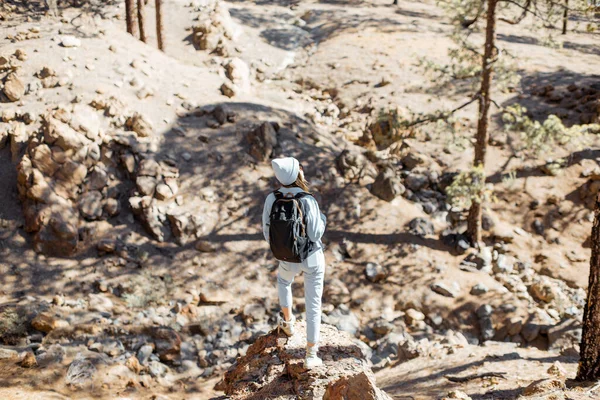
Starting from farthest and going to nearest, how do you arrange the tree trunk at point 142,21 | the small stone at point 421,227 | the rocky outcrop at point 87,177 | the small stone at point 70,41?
the tree trunk at point 142,21
the small stone at point 70,41
the small stone at point 421,227
the rocky outcrop at point 87,177

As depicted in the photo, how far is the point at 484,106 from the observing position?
9.74m

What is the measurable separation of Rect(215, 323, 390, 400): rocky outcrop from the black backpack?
1158 mm

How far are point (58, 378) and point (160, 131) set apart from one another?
714 centimetres

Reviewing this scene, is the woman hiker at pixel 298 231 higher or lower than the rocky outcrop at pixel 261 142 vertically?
higher

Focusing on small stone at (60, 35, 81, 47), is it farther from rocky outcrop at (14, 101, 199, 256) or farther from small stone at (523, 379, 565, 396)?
small stone at (523, 379, 565, 396)

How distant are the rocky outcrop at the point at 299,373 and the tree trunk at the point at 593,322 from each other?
255cm

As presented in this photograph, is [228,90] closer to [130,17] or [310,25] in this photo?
[130,17]

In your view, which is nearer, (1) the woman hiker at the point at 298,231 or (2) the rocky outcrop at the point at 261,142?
(1) the woman hiker at the point at 298,231

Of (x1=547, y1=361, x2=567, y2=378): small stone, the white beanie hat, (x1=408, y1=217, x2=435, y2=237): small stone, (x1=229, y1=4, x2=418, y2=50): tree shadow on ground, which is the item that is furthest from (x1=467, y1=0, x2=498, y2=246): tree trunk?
(x1=229, y1=4, x2=418, y2=50): tree shadow on ground

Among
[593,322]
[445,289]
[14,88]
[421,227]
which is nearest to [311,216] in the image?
[593,322]

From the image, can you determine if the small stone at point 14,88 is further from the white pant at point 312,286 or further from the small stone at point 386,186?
the white pant at point 312,286

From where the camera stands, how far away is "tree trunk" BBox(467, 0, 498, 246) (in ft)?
30.7

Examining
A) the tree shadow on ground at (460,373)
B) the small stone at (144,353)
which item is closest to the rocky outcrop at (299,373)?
the tree shadow on ground at (460,373)

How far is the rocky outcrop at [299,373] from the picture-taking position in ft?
11.7
